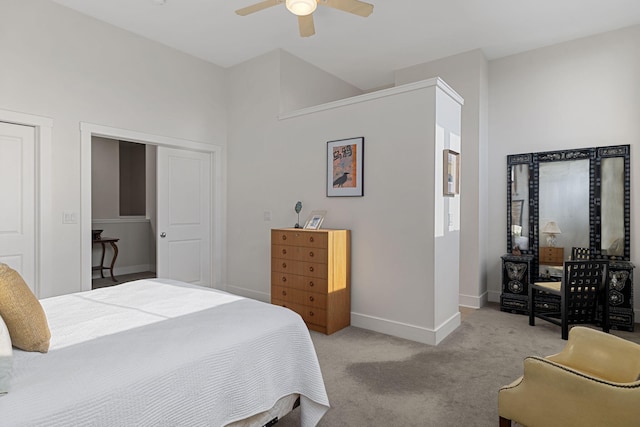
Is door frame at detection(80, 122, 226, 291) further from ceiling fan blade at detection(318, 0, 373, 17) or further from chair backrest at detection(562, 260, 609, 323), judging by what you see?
chair backrest at detection(562, 260, 609, 323)

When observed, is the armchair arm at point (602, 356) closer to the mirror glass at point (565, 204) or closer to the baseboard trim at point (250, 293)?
the mirror glass at point (565, 204)

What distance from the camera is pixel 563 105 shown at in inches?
165

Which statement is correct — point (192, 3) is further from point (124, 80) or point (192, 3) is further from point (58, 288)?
point (58, 288)

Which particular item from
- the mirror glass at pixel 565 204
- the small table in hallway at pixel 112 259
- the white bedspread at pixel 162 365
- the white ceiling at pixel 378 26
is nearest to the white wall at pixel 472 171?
the white ceiling at pixel 378 26

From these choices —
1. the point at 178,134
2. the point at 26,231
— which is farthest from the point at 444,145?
the point at 26,231

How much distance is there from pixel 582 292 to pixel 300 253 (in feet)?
8.83

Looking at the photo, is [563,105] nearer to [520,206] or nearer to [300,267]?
[520,206]

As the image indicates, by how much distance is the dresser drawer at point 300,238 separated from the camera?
3.41 metres

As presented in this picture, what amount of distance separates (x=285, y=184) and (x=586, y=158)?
3.43 m

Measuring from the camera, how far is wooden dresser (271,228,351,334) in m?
3.41

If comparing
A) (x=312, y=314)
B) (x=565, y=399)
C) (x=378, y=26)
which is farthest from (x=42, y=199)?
(x=565, y=399)

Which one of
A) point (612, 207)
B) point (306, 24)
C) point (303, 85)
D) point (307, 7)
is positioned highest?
point (303, 85)

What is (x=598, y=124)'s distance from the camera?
3.99 meters

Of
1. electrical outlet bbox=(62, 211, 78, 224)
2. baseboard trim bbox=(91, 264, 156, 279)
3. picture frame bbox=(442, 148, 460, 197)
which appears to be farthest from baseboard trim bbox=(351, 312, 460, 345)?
baseboard trim bbox=(91, 264, 156, 279)
